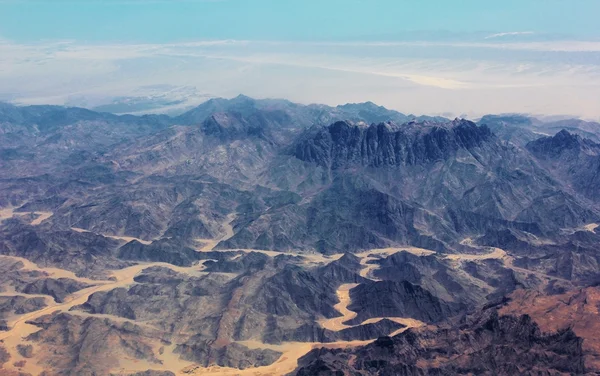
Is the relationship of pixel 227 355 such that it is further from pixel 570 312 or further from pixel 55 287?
pixel 570 312

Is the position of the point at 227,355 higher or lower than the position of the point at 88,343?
lower

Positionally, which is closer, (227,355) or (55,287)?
(227,355)

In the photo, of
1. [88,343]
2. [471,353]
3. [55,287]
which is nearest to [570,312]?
[471,353]

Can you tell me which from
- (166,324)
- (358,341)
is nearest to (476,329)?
(358,341)

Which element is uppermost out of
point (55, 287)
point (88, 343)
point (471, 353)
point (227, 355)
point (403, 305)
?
point (471, 353)

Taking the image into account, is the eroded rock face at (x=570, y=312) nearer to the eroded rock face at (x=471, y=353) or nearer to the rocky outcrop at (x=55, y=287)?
the eroded rock face at (x=471, y=353)

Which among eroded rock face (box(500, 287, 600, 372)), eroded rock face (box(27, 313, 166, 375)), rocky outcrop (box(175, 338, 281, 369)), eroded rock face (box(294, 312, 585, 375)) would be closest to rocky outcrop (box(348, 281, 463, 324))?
eroded rock face (box(500, 287, 600, 372))

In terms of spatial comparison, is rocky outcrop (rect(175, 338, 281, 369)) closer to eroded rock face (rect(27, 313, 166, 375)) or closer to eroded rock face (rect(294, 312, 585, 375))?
eroded rock face (rect(27, 313, 166, 375))

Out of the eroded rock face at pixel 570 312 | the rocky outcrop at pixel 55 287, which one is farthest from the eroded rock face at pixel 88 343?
the eroded rock face at pixel 570 312
